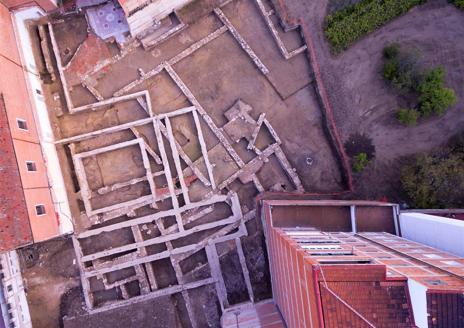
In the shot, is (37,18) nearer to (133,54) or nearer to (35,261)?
(133,54)

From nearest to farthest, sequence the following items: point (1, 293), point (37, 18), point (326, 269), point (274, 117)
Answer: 1. point (326, 269)
2. point (1, 293)
3. point (37, 18)
4. point (274, 117)

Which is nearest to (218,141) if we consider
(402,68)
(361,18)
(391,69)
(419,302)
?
(391,69)

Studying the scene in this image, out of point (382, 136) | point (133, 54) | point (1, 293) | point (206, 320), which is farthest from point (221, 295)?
point (133, 54)

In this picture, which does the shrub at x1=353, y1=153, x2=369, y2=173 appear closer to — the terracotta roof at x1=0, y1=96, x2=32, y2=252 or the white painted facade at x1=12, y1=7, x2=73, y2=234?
the white painted facade at x1=12, y1=7, x2=73, y2=234

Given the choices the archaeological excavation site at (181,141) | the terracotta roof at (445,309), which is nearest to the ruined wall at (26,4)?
the archaeological excavation site at (181,141)

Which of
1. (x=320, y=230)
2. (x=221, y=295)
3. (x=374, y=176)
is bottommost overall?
(x=221, y=295)

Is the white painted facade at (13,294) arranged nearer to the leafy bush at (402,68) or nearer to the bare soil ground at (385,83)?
the bare soil ground at (385,83)

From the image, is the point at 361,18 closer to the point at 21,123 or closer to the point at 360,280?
the point at 360,280
